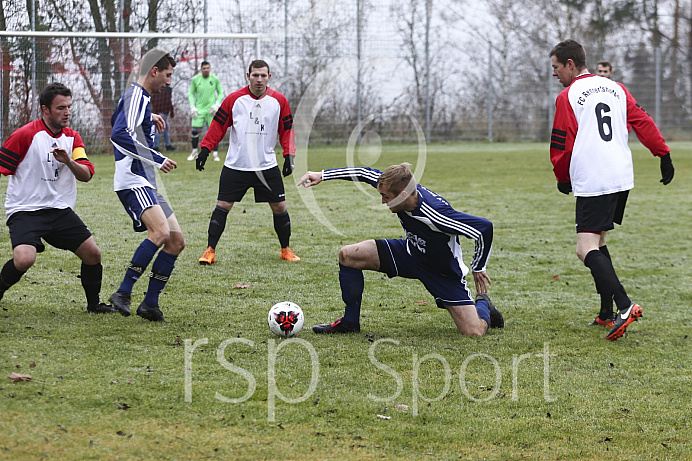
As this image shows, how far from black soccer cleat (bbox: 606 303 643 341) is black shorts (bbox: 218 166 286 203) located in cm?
398

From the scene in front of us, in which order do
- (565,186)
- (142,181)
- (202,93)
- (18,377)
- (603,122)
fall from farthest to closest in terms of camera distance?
(202,93) → (565,186) → (142,181) → (603,122) → (18,377)

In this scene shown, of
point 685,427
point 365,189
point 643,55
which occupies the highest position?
point 643,55

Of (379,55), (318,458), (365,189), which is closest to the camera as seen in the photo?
(318,458)

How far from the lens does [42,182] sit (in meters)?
5.35

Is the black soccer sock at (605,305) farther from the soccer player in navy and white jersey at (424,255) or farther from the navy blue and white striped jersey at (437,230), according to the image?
the navy blue and white striped jersey at (437,230)

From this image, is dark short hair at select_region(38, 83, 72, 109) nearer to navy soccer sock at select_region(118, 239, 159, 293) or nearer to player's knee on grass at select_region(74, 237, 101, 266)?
player's knee on grass at select_region(74, 237, 101, 266)

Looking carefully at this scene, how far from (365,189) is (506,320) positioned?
25.3 ft

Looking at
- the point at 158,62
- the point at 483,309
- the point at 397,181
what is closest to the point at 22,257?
the point at 158,62

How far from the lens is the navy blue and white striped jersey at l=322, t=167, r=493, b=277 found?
5090mm

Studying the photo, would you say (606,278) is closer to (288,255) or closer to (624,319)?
(624,319)

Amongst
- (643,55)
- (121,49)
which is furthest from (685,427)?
(643,55)

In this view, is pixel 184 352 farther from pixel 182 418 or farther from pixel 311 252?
pixel 311 252

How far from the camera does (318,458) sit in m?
3.33

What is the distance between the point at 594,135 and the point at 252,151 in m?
3.78
